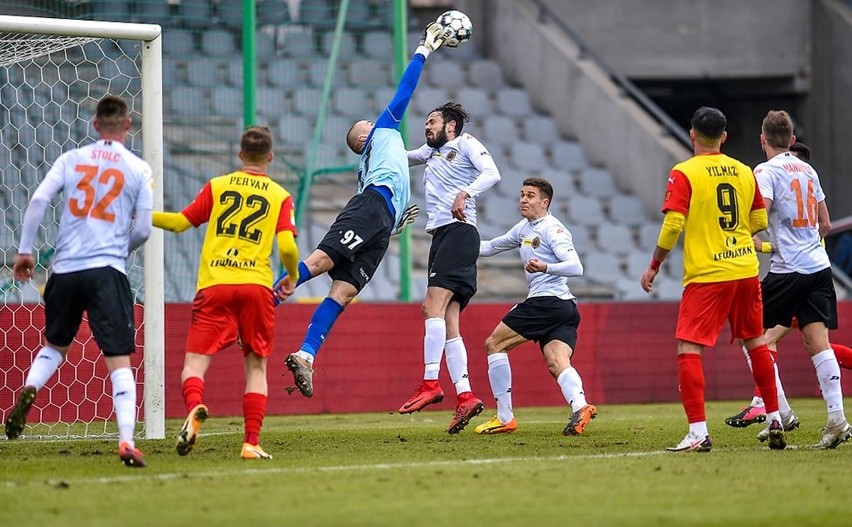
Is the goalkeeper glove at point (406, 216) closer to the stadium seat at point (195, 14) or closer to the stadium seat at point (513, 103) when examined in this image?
the stadium seat at point (195, 14)

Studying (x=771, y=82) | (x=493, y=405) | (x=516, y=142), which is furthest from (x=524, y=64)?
(x=493, y=405)

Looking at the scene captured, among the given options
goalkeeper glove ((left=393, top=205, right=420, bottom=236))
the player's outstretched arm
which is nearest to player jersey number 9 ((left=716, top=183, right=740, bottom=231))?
goalkeeper glove ((left=393, top=205, right=420, bottom=236))

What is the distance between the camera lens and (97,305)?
7574 mm

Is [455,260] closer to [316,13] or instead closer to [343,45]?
Result: [343,45]

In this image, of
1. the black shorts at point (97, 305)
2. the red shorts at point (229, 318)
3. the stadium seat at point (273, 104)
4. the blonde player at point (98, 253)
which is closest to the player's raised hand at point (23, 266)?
the blonde player at point (98, 253)

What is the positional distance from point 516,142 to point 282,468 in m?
13.8

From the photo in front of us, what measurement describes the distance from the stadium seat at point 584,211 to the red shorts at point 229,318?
494 inches

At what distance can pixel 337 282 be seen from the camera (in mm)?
9648

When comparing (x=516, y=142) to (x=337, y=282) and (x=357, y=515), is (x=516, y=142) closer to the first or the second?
(x=337, y=282)

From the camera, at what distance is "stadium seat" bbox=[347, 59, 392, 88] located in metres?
18.3

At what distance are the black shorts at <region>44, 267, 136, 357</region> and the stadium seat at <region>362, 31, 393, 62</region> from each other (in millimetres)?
11026

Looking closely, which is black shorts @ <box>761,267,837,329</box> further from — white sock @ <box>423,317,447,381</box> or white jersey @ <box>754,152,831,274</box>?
white sock @ <box>423,317,447,381</box>

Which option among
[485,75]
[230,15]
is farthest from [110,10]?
[485,75]

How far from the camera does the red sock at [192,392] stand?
25.6ft
